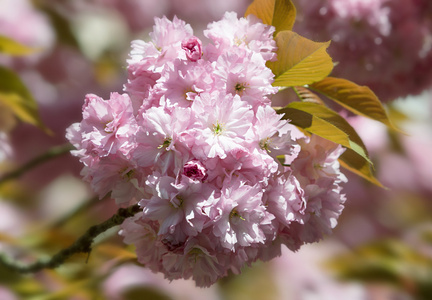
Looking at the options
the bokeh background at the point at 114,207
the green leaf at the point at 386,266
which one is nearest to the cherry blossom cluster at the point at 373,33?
the bokeh background at the point at 114,207

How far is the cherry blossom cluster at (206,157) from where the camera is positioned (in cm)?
31

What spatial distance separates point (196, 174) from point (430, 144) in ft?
4.77

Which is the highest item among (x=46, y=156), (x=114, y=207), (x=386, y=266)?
(x=46, y=156)

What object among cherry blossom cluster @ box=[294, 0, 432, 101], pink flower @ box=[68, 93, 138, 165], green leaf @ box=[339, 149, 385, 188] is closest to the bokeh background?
cherry blossom cluster @ box=[294, 0, 432, 101]

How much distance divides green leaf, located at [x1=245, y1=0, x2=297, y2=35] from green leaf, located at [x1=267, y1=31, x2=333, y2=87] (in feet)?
0.07

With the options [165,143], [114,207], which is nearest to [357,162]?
[165,143]

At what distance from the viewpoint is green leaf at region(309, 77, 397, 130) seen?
390 millimetres

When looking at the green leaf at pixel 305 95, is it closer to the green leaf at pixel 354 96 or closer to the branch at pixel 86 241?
the green leaf at pixel 354 96

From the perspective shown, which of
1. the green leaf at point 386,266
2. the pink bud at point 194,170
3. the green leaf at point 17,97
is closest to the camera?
the pink bud at point 194,170

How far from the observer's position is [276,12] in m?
0.38

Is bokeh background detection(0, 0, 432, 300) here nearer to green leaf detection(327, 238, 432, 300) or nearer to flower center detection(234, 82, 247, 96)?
green leaf detection(327, 238, 432, 300)

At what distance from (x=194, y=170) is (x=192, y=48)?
8 cm

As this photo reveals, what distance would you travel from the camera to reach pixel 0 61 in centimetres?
101

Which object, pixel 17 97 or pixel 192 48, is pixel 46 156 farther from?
pixel 192 48
